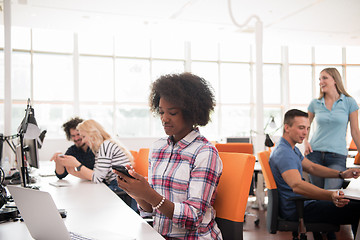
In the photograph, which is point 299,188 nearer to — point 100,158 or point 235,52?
point 100,158

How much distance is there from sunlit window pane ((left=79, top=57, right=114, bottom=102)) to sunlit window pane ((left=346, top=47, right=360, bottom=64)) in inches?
321

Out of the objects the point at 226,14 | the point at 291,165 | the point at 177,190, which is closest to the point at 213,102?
the point at 177,190

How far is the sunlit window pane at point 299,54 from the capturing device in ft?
38.3

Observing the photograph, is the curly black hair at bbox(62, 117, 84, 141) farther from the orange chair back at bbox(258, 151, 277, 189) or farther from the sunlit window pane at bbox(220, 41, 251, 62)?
the sunlit window pane at bbox(220, 41, 251, 62)

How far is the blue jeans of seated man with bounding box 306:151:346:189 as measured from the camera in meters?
2.91

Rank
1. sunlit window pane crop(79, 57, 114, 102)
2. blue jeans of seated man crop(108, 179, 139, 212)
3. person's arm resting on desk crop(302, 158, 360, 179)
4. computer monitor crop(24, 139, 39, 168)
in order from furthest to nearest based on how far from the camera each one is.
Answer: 1. sunlit window pane crop(79, 57, 114, 102)
2. computer monitor crop(24, 139, 39, 168)
3. blue jeans of seated man crop(108, 179, 139, 212)
4. person's arm resting on desk crop(302, 158, 360, 179)

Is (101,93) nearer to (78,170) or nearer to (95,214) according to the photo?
(78,170)

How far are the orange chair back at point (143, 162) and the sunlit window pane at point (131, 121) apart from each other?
733 cm

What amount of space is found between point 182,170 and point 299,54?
1131cm

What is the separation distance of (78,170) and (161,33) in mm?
7219

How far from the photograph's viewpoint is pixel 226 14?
7789 mm

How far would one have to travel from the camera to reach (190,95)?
1579 millimetres

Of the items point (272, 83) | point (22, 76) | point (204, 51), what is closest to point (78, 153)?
point (22, 76)

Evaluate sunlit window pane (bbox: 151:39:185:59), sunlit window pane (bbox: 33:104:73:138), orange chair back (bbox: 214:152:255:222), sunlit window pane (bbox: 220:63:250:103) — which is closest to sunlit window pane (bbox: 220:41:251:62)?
sunlit window pane (bbox: 220:63:250:103)
